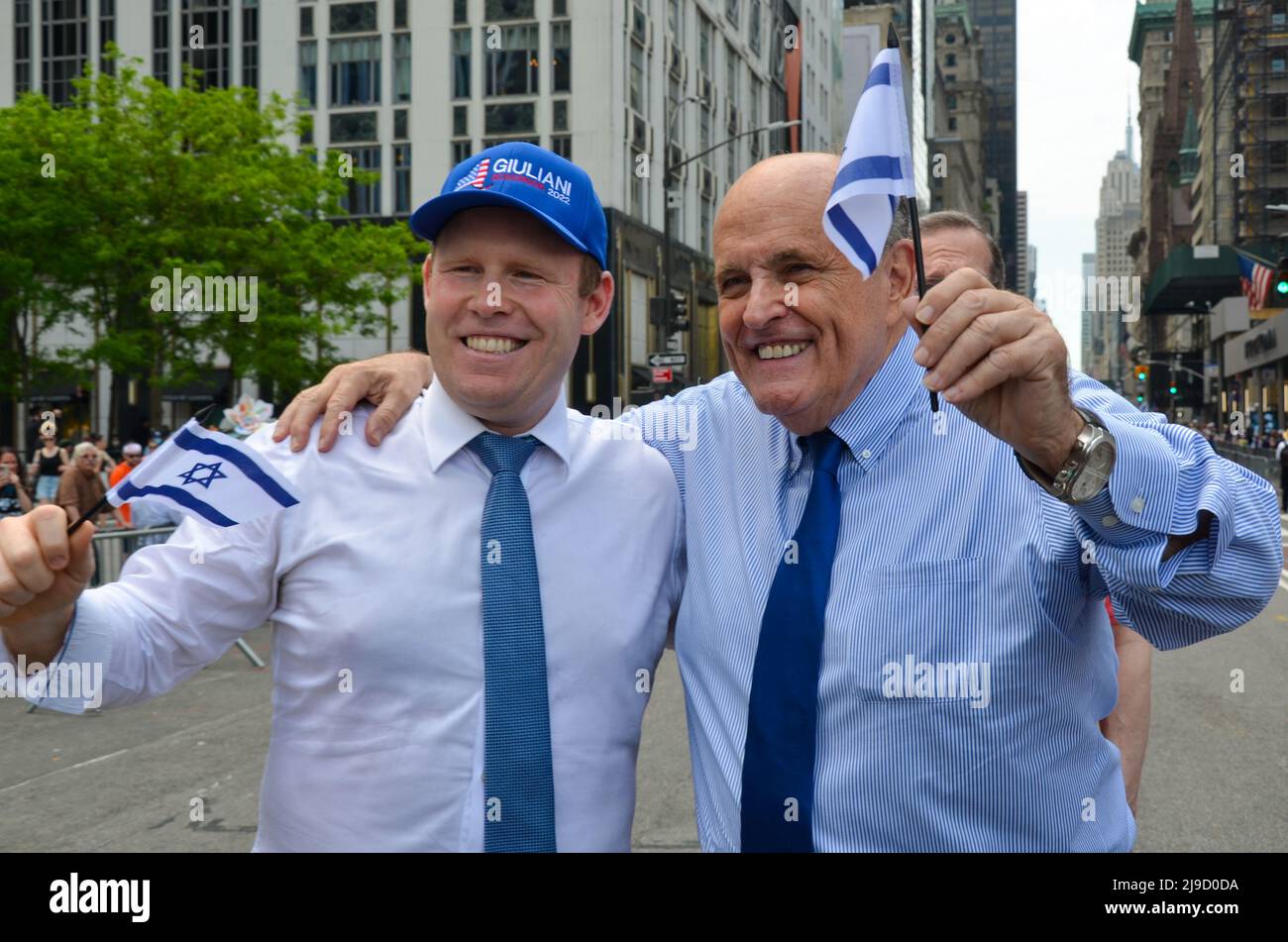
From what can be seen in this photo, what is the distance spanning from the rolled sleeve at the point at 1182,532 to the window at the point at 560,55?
4341 centimetres

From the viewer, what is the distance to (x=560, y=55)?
1706 inches

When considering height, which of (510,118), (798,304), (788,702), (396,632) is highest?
(510,118)

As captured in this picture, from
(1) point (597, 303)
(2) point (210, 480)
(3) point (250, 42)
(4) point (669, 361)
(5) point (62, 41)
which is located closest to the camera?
(2) point (210, 480)

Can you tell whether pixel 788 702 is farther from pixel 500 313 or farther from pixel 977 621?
pixel 500 313

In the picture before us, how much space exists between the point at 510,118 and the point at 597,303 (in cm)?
4276

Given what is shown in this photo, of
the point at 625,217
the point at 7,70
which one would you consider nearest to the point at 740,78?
the point at 625,217

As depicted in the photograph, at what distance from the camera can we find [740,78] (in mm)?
60219

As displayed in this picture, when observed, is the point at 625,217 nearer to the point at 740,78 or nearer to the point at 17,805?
the point at 740,78

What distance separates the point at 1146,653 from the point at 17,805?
19.6ft

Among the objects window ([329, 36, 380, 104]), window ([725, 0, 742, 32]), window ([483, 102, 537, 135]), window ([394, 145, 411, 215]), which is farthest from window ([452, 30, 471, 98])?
window ([725, 0, 742, 32])

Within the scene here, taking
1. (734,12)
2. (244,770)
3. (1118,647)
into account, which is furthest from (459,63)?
(1118,647)

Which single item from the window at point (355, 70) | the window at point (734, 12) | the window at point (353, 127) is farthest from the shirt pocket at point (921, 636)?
the window at point (734, 12)

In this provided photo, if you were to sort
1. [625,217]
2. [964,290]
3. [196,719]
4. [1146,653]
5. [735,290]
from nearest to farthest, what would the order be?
[964,290] → [735,290] → [1146,653] → [196,719] → [625,217]

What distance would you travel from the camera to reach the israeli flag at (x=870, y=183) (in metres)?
2.15
